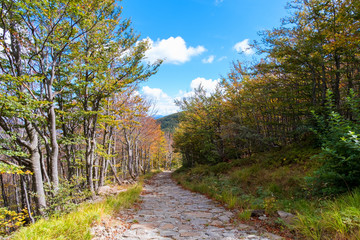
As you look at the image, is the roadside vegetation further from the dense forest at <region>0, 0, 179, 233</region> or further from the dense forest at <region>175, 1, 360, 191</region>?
the dense forest at <region>0, 0, 179, 233</region>

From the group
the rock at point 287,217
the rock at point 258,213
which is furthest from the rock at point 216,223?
the rock at point 287,217

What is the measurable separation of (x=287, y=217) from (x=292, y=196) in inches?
61.7

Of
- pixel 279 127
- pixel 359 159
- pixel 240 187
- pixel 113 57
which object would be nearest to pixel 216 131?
pixel 279 127

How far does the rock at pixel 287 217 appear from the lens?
11.9 feet

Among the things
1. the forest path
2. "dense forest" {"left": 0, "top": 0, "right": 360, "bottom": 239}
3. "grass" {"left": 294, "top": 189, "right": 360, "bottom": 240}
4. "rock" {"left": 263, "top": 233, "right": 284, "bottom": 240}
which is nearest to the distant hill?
"dense forest" {"left": 0, "top": 0, "right": 360, "bottom": 239}

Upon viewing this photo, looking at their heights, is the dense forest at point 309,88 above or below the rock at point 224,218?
above

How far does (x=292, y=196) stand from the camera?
5.11m

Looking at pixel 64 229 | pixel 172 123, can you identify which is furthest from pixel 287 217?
pixel 172 123

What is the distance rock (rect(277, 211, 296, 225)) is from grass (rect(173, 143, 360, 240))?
0.45 feet

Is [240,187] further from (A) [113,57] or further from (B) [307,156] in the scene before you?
(A) [113,57]

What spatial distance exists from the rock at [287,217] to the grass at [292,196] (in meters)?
0.14

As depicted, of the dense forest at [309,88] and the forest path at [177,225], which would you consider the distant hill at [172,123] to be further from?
the forest path at [177,225]

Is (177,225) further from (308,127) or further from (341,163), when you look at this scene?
(308,127)

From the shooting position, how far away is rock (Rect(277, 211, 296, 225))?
364 cm
